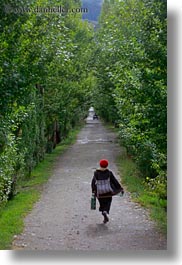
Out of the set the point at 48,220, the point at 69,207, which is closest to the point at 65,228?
the point at 48,220

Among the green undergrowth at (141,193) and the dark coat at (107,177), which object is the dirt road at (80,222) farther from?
the dark coat at (107,177)

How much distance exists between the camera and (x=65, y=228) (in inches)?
223

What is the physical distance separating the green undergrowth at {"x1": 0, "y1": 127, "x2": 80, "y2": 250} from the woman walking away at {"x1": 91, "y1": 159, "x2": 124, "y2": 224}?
102cm

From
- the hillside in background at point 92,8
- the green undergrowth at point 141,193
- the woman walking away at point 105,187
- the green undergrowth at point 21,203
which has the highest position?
the hillside in background at point 92,8

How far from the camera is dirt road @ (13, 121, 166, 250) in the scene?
5062 mm

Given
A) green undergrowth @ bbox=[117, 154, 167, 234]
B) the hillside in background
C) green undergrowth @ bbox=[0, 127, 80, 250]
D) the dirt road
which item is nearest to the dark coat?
the dirt road

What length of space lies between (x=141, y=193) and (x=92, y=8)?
2.79 metres

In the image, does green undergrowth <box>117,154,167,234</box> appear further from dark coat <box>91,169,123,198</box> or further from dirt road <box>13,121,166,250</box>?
dark coat <box>91,169,123,198</box>

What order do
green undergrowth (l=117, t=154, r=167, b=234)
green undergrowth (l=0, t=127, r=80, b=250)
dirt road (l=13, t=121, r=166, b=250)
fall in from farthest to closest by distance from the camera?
green undergrowth (l=117, t=154, r=167, b=234), green undergrowth (l=0, t=127, r=80, b=250), dirt road (l=13, t=121, r=166, b=250)

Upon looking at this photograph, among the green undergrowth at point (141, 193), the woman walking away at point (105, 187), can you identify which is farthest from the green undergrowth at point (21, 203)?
the green undergrowth at point (141, 193)

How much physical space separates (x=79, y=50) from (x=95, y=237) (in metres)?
8.39

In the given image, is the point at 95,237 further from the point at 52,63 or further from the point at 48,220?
the point at 52,63

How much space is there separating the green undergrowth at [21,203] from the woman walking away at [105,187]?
102 centimetres

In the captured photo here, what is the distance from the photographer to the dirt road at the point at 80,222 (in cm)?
506
